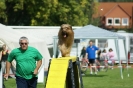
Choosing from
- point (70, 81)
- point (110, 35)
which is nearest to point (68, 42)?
point (70, 81)

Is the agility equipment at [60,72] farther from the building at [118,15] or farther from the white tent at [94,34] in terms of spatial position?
the building at [118,15]

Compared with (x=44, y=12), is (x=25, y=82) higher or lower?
lower

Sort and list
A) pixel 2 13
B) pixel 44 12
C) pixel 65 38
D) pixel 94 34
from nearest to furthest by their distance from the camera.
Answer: pixel 65 38 < pixel 94 34 < pixel 2 13 < pixel 44 12

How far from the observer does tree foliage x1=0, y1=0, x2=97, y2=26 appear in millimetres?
54353

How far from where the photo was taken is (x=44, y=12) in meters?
54.4

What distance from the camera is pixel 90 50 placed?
3497 cm

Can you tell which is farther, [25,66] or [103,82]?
[103,82]

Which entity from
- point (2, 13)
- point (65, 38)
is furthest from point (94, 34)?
point (2, 13)

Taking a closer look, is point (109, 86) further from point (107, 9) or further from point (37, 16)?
point (107, 9)

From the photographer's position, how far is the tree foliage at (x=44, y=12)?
54353mm

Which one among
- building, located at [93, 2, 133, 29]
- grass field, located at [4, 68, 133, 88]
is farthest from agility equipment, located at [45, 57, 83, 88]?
building, located at [93, 2, 133, 29]

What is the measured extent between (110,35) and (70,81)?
17.1 meters

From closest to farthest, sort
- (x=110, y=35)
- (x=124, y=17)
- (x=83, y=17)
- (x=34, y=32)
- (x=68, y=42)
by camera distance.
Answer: (x=68, y=42) < (x=110, y=35) < (x=34, y=32) < (x=83, y=17) < (x=124, y=17)

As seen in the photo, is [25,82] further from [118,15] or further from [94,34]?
[118,15]
